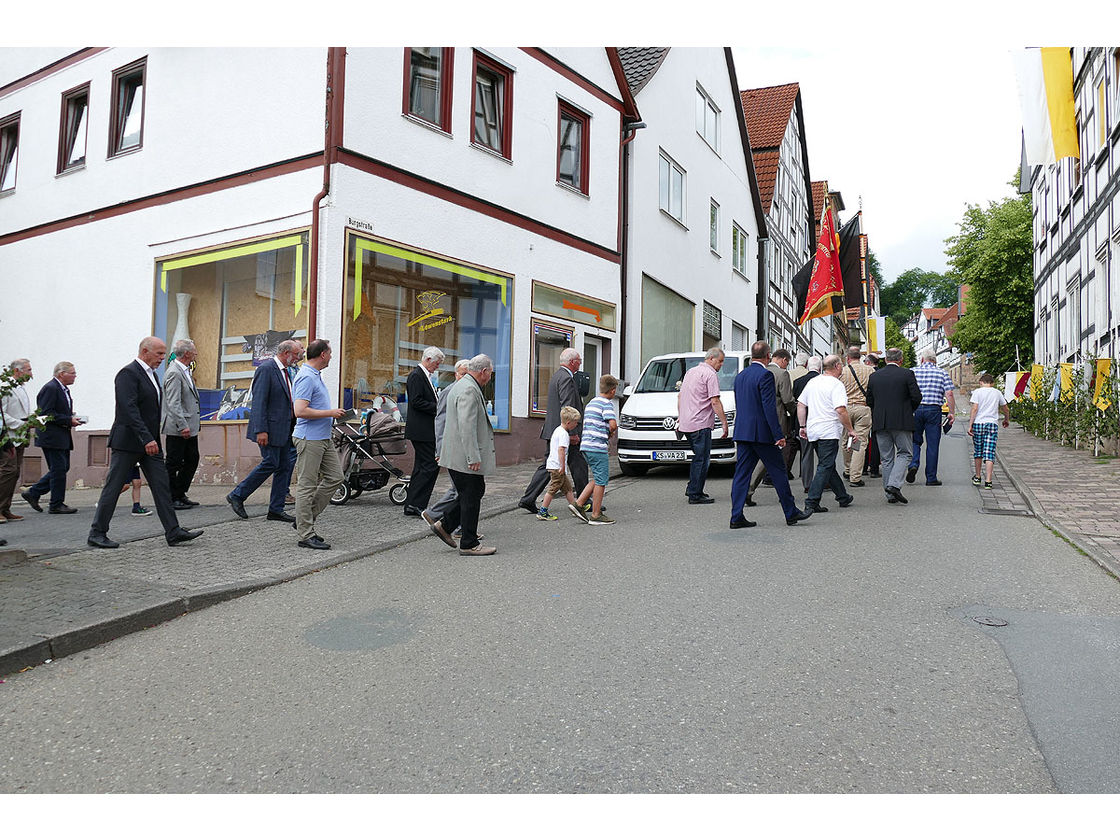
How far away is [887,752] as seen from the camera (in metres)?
3.32

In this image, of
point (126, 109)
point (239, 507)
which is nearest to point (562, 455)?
point (239, 507)

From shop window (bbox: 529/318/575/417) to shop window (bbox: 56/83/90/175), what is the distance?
344 inches

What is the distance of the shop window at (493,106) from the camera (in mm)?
14461

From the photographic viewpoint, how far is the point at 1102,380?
16828 millimetres

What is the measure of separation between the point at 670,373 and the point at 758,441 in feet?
17.6

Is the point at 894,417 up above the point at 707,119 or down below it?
below

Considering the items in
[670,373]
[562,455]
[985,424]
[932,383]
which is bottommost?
[562,455]

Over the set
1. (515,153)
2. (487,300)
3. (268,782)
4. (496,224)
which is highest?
(515,153)

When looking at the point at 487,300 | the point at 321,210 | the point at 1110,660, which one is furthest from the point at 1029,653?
the point at 487,300

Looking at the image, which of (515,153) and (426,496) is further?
(515,153)

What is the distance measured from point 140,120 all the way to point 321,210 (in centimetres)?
518

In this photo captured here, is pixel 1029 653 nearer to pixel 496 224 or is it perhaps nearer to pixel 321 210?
pixel 321 210

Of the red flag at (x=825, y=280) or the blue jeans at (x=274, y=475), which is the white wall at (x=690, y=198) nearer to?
the red flag at (x=825, y=280)

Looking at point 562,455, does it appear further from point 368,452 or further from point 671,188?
point 671,188
